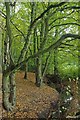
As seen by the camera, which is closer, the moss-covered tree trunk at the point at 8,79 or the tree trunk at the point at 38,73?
the moss-covered tree trunk at the point at 8,79

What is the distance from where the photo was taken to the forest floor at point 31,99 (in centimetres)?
203

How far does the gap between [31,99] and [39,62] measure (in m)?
0.67

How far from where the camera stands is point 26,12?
278 centimetres

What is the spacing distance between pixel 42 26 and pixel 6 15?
2.89ft

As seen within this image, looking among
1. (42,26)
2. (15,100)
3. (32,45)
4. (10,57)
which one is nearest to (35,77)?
(32,45)

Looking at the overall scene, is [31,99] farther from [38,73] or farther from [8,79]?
[38,73]

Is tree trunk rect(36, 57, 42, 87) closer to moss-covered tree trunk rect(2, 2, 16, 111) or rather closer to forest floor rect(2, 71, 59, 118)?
forest floor rect(2, 71, 59, 118)

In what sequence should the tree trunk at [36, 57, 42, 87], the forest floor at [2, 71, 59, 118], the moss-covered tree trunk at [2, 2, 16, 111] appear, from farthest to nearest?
the tree trunk at [36, 57, 42, 87] < the forest floor at [2, 71, 59, 118] < the moss-covered tree trunk at [2, 2, 16, 111]

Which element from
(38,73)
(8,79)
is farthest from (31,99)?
(38,73)

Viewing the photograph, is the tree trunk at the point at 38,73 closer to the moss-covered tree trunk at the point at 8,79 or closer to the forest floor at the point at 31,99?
the forest floor at the point at 31,99

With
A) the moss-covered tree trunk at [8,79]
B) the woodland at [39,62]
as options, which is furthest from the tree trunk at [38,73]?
the moss-covered tree trunk at [8,79]

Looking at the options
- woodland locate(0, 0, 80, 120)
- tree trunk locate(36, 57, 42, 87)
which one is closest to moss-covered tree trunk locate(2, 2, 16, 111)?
woodland locate(0, 0, 80, 120)

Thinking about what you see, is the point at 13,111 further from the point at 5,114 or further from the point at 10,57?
the point at 10,57

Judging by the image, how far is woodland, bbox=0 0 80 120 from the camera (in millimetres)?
1917
